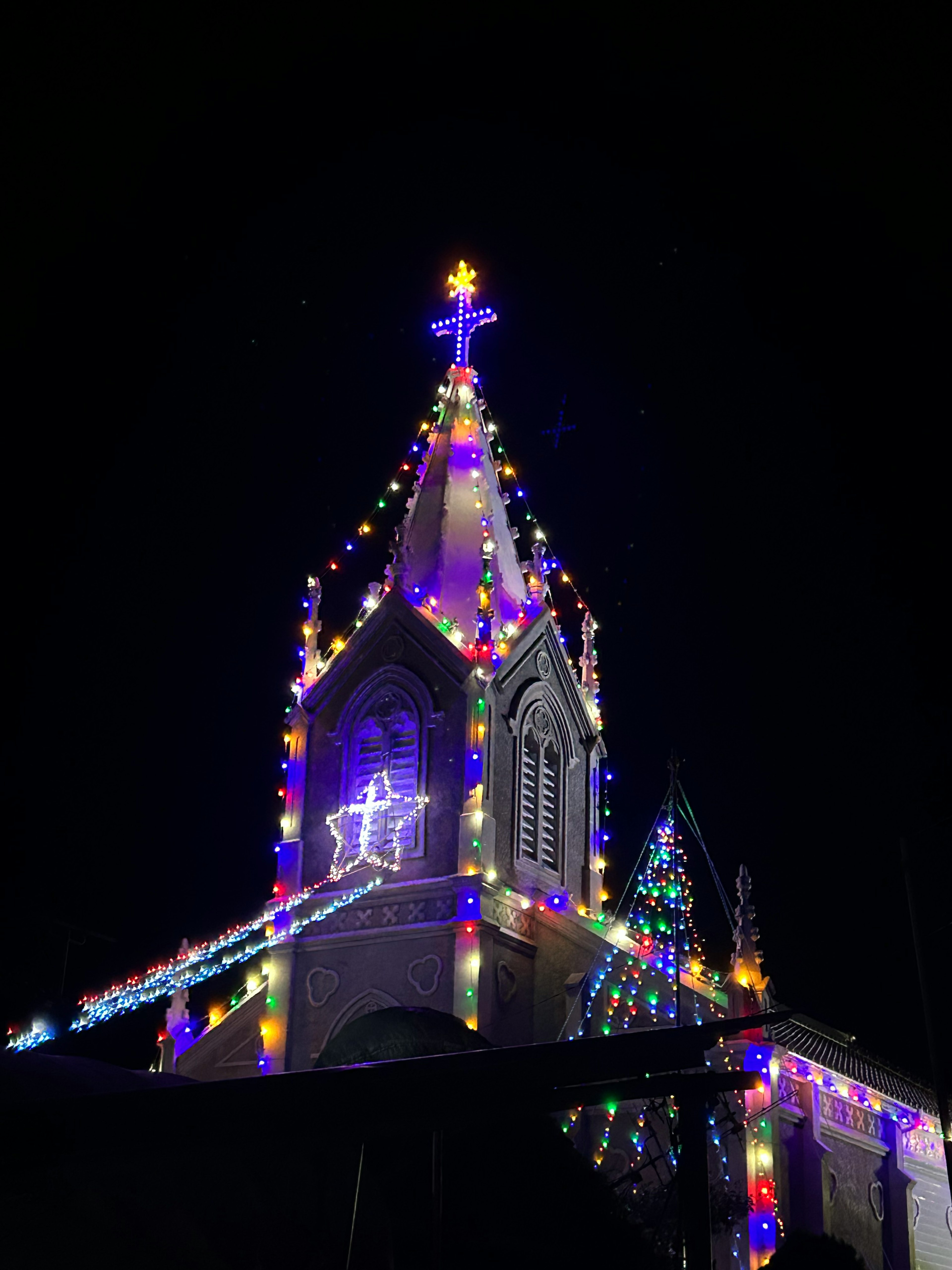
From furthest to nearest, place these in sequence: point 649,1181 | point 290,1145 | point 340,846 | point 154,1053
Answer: point 154,1053, point 340,846, point 649,1181, point 290,1145

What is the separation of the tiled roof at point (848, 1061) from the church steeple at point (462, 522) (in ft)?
30.4

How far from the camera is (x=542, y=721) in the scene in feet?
76.6

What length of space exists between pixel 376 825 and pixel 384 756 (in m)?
1.31

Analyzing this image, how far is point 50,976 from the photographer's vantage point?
24406 millimetres

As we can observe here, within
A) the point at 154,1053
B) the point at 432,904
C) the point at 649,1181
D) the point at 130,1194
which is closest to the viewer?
the point at 130,1194

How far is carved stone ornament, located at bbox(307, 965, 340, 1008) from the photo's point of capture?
2050cm

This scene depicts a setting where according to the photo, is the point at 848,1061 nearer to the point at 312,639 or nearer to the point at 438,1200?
the point at 312,639

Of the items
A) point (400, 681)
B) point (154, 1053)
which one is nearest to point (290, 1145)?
point (400, 681)

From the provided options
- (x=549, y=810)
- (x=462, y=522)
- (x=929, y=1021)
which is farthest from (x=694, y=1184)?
(x=462, y=522)

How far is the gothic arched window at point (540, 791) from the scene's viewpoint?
22.0 metres

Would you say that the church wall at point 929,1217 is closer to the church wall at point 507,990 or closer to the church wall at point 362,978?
the church wall at point 507,990

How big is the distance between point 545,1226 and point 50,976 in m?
19.1

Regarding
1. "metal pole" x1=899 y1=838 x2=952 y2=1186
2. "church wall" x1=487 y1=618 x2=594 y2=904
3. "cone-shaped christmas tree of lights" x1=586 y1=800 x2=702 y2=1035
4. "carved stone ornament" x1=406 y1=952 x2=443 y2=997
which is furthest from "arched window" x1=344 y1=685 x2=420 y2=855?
"metal pole" x1=899 y1=838 x2=952 y2=1186

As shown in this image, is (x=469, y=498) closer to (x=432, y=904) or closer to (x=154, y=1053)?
(x=432, y=904)
